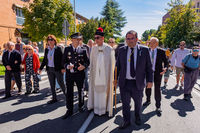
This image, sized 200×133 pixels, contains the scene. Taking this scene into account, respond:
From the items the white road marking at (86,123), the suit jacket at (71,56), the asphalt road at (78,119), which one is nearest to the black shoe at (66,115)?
the asphalt road at (78,119)

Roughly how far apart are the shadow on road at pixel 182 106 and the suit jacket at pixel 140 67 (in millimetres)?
1886

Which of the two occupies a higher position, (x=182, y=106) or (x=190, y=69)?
(x=190, y=69)

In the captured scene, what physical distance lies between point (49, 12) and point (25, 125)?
12720 millimetres

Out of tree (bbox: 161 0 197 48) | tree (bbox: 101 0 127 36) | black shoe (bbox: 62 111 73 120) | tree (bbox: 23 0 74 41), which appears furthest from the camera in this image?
tree (bbox: 101 0 127 36)

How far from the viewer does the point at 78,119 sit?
11.7ft

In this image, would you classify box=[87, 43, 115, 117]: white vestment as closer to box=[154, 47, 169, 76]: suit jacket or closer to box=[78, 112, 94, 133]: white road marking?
box=[78, 112, 94, 133]: white road marking

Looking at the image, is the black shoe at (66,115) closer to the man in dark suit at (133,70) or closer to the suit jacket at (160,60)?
the man in dark suit at (133,70)

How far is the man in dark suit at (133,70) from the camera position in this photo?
9.77ft

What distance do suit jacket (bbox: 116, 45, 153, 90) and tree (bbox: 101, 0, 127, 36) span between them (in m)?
40.0

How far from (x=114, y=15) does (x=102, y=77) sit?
4654 cm

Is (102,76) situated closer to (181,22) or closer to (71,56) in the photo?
(71,56)

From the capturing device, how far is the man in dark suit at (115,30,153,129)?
9.77ft

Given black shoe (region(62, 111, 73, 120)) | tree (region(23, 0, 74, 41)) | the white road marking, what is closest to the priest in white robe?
the white road marking

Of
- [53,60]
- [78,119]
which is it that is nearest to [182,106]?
[78,119]
